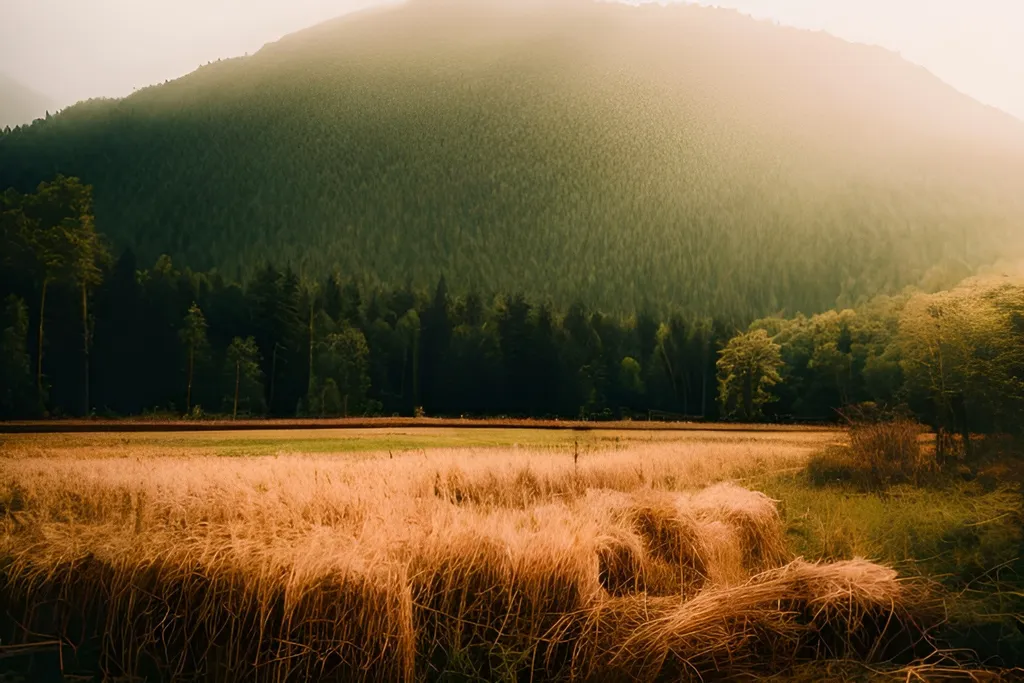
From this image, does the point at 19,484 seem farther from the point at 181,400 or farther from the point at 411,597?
the point at 181,400

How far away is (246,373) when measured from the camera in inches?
2443

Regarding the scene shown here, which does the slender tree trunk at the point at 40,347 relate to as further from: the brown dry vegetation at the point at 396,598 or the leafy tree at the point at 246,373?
the brown dry vegetation at the point at 396,598

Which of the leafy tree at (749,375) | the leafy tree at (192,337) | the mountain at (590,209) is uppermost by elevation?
the mountain at (590,209)

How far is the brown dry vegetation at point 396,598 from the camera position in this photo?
8914 mm

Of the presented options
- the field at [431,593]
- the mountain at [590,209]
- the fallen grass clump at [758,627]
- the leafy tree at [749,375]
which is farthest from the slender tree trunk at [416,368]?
the fallen grass clump at [758,627]

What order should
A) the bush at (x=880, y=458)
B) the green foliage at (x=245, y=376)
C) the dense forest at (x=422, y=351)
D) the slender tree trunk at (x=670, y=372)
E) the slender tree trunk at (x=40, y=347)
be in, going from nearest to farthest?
the bush at (x=880, y=458), the dense forest at (x=422, y=351), the slender tree trunk at (x=40, y=347), the green foliage at (x=245, y=376), the slender tree trunk at (x=670, y=372)

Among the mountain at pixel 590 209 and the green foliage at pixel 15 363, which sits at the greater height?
the mountain at pixel 590 209

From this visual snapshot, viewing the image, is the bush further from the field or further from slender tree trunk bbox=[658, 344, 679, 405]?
slender tree trunk bbox=[658, 344, 679, 405]

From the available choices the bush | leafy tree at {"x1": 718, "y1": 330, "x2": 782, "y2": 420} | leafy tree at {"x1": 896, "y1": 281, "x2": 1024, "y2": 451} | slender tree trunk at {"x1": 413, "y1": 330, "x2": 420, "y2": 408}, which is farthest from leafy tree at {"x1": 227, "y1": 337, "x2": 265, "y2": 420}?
leafy tree at {"x1": 896, "y1": 281, "x2": 1024, "y2": 451}

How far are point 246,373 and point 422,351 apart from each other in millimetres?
24751

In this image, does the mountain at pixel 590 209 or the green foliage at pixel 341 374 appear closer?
the green foliage at pixel 341 374

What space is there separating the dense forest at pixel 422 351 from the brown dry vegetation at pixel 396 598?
1516 cm

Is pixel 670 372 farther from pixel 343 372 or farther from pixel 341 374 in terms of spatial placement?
pixel 341 374

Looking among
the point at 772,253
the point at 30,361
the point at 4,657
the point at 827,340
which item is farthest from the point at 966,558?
the point at 772,253
